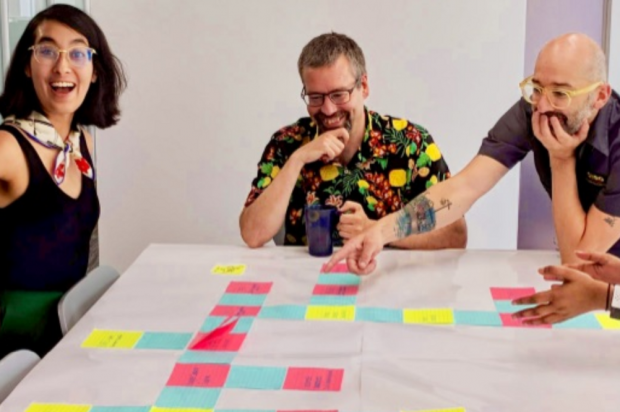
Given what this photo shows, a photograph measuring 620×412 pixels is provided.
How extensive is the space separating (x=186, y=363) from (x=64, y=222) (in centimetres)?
94

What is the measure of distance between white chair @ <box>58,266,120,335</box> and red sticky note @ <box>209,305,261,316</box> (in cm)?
33

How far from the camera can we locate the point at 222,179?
387 centimetres

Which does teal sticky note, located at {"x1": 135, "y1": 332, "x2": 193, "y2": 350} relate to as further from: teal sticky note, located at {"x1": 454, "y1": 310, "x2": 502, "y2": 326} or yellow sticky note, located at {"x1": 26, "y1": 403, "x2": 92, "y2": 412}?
teal sticky note, located at {"x1": 454, "y1": 310, "x2": 502, "y2": 326}

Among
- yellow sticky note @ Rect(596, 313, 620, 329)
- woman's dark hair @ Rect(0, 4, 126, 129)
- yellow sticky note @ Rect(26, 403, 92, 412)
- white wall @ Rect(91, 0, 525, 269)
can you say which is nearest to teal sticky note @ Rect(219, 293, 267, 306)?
yellow sticky note @ Rect(26, 403, 92, 412)

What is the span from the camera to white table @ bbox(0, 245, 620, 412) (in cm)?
139

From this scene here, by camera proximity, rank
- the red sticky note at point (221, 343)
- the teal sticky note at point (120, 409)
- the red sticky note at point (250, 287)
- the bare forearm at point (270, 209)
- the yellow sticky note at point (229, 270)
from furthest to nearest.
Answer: the bare forearm at point (270, 209) < the yellow sticky note at point (229, 270) < the red sticky note at point (250, 287) < the red sticky note at point (221, 343) < the teal sticky note at point (120, 409)

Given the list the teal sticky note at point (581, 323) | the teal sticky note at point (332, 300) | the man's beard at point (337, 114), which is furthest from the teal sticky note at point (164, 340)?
the man's beard at point (337, 114)

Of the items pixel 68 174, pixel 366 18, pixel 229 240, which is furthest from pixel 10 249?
pixel 366 18

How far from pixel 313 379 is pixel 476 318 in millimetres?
469

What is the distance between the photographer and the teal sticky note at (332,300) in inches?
74.0

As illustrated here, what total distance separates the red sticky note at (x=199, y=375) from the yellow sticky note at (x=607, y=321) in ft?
2.62

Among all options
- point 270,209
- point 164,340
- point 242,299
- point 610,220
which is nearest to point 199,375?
point 164,340

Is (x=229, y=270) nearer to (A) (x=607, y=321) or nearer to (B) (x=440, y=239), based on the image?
(B) (x=440, y=239)

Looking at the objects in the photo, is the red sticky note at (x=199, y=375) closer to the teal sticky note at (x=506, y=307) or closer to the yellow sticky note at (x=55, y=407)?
the yellow sticky note at (x=55, y=407)
